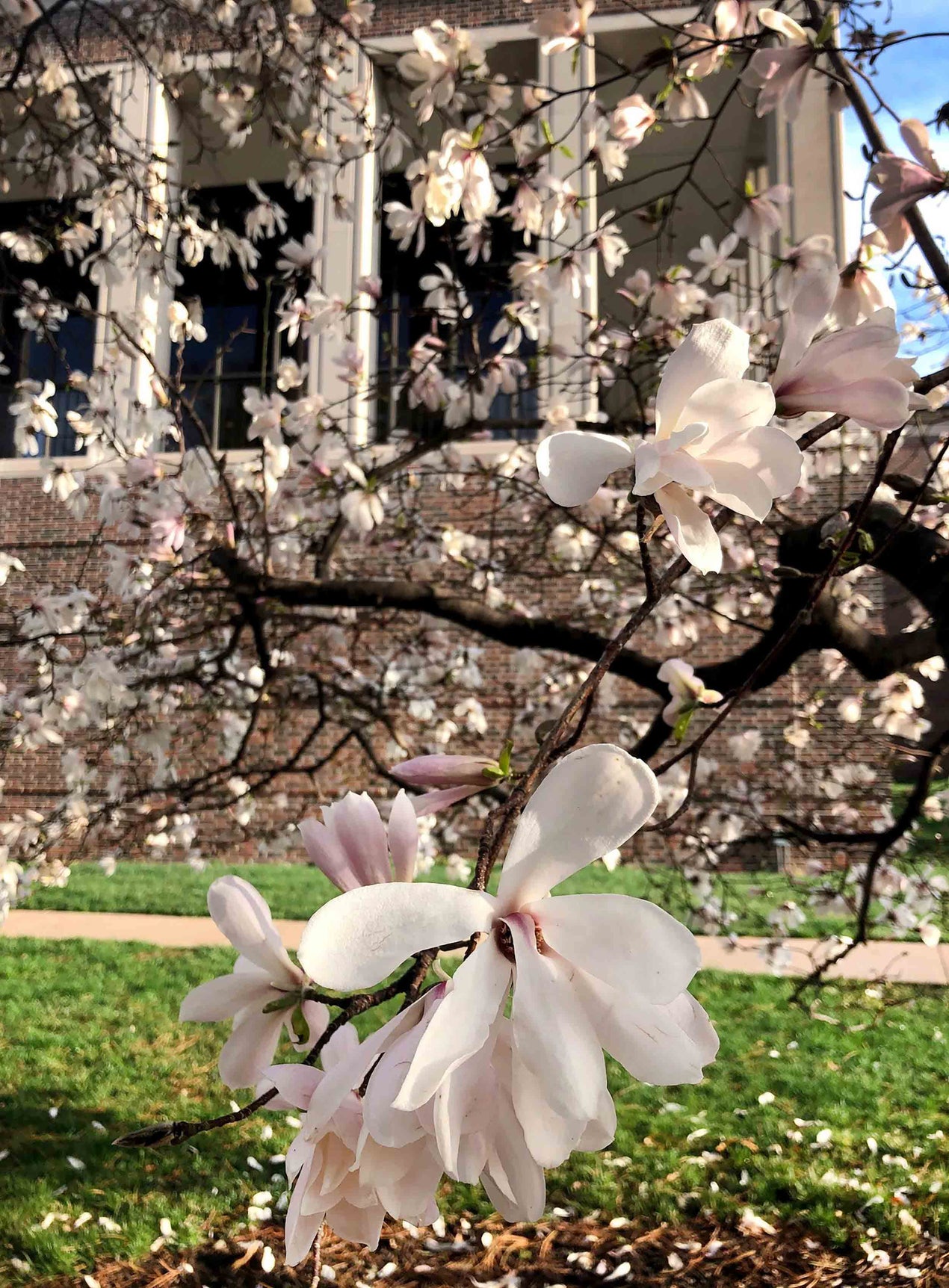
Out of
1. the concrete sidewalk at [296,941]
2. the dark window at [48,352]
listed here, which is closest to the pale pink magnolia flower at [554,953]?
the concrete sidewalk at [296,941]

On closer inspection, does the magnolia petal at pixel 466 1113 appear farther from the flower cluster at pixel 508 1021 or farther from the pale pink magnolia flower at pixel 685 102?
the pale pink magnolia flower at pixel 685 102

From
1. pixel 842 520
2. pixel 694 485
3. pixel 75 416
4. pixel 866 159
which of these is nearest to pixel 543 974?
pixel 694 485

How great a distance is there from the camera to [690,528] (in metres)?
0.54

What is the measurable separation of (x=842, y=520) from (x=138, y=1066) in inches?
133

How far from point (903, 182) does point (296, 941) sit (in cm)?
458

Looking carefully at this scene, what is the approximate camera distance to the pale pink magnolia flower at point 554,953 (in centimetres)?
43

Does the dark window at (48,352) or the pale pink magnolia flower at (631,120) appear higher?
the dark window at (48,352)

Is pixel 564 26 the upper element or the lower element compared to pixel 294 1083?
upper

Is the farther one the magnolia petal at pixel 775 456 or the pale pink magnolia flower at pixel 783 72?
the pale pink magnolia flower at pixel 783 72

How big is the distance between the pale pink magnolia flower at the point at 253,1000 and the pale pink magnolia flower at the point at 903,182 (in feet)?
3.73

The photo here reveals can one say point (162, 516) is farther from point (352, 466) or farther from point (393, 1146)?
point (393, 1146)

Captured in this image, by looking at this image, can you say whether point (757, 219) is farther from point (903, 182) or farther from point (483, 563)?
point (483, 563)

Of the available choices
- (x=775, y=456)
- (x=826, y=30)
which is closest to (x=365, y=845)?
(x=775, y=456)

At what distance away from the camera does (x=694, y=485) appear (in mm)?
492
